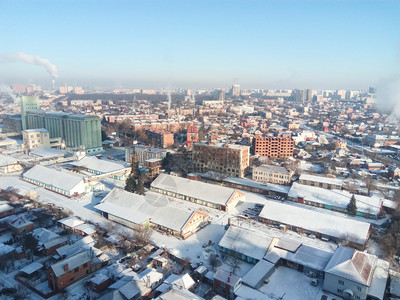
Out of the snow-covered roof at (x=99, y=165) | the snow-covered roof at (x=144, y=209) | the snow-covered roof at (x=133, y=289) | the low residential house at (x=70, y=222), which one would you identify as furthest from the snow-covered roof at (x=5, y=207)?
the snow-covered roof at (x=133, y=289)

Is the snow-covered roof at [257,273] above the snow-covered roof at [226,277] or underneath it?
underneath

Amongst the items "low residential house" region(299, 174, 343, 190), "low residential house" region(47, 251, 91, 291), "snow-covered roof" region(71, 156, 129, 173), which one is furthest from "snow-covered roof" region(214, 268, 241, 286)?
"snow-covered roof" region(71, 156, 129, 173)

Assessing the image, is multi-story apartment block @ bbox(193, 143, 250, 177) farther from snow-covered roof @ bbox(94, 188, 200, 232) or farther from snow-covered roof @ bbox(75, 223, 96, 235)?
snow-covered roof @ bbox(75, 223, 96, 235)

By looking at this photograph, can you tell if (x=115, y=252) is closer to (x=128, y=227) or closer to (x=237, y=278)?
(x=128, y=227)

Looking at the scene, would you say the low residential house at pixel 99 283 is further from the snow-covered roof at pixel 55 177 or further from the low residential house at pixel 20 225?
the snow-covered roof at pixel 55 177

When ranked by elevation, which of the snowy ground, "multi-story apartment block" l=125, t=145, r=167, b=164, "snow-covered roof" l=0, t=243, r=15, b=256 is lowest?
the snowy ground

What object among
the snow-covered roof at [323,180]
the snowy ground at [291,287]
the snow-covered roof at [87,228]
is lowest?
the snowy ground at [291,287]

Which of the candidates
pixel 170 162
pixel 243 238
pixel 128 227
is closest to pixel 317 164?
pixel 170 162
